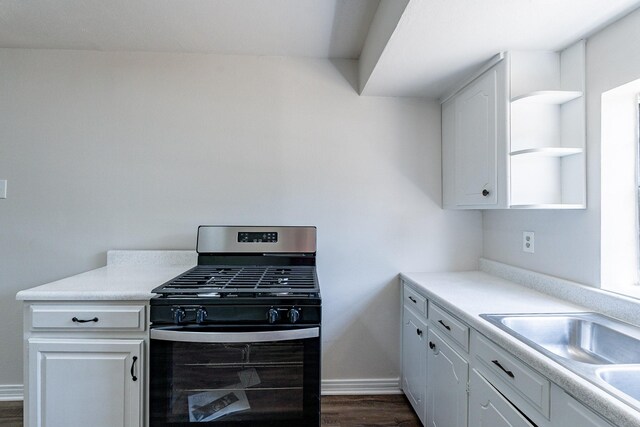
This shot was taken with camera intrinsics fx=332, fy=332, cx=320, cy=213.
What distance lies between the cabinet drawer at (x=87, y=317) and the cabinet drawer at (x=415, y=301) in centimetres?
141

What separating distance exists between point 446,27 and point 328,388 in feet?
7.21

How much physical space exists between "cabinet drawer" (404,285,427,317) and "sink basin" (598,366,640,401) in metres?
0.94

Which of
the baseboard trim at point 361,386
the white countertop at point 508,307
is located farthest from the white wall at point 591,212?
the baseboard trim at point 361,386

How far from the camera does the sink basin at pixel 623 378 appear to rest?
34.9 inches

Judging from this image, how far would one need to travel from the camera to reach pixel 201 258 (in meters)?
2.09

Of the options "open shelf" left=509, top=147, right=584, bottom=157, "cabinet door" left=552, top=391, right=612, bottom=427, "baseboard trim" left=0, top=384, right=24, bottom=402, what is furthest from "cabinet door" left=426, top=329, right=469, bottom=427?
"baseboard trim" left=0, top=384, right=24, bottom=402

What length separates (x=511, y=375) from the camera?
1.07 m

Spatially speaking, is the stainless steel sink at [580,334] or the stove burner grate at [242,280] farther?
the stove burner grate at [242,280]

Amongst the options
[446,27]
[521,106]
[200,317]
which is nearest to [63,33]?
[200,317]

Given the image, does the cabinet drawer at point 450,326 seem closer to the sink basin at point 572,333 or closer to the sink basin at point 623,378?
the sink basin at point 572,333

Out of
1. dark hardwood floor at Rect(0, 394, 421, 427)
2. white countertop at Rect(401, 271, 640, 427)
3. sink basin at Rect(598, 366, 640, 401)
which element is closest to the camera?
white countertop at Rect(401, 271, 640, 427)

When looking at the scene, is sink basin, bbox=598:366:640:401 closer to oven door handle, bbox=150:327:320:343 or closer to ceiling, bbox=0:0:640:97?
oven door handle, bbox=150:327:320:343

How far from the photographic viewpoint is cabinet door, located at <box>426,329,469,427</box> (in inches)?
55.0

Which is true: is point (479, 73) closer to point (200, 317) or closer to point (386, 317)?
point (386, 317)
